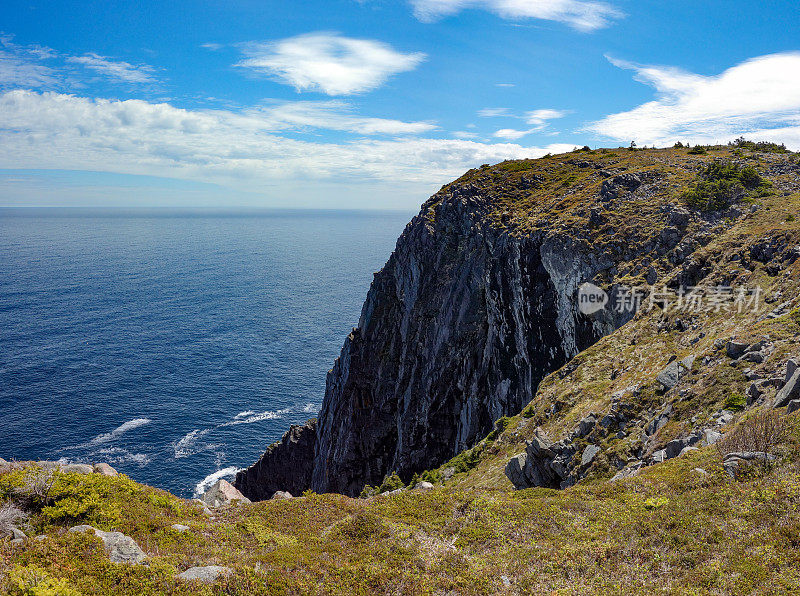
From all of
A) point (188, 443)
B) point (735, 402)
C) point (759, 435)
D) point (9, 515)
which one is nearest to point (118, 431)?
A: point (188, 443)

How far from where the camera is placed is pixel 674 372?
76.2 ft

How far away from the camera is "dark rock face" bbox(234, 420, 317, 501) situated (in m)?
78.4

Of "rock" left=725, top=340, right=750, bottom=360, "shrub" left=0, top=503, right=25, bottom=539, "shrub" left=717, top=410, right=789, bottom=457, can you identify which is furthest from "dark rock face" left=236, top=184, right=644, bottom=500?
"shrub" left=0, top=503, right=25, bottom=539

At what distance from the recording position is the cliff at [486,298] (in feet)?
138

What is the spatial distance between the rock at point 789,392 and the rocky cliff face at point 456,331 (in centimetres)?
2019

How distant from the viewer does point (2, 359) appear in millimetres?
103562

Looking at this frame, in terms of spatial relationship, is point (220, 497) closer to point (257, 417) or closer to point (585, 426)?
point (585, 426)

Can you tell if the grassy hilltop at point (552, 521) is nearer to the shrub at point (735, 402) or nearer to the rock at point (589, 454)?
the shrub at point (735, 402)

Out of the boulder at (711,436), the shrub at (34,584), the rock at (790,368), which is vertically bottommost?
the shrub at (34,584)

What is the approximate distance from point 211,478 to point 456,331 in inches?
1972

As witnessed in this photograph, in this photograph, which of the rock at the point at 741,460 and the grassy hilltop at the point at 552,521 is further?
the rock at the point at 741,460

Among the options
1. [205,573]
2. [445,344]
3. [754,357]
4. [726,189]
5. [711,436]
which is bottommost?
[445,344]

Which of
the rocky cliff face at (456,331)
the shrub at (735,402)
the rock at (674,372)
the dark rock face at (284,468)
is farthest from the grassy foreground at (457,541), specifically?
the dark rock face at (284,468)

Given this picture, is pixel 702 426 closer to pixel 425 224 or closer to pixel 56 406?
pixel 425 224
